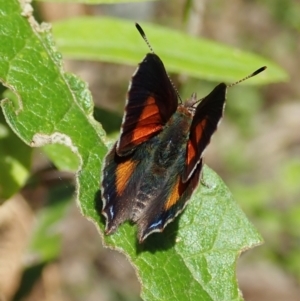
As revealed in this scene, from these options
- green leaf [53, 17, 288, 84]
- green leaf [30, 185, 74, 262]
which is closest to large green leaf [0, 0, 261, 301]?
green leaf [53, 17, 288, 84]

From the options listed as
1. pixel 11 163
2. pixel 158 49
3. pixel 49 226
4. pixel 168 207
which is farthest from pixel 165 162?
pixel 49 226

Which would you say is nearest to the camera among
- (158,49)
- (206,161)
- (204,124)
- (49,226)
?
(204,124)

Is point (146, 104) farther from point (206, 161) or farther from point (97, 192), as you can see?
point (206, 161)

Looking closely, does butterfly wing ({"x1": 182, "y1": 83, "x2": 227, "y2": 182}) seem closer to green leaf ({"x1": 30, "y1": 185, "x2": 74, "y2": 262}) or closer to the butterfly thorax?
the butterfly thorax

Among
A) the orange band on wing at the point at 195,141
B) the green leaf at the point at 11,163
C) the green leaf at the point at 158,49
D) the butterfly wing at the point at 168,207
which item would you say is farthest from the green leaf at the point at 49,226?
the orange band on wing at the point at 195,141

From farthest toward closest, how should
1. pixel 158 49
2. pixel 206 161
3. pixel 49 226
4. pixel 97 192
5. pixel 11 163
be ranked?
1. pixel 206 161
2. pixel 49 226
3. pixel 158 49
4. pixel 11 163
5. pixel 97 192

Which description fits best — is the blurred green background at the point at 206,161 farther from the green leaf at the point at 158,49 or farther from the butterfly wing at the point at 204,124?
the butterfly wing at the point at 204,124
